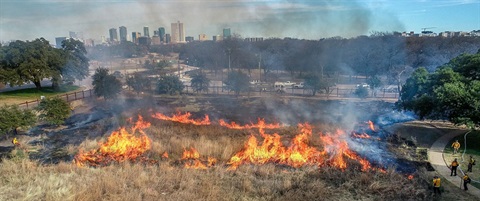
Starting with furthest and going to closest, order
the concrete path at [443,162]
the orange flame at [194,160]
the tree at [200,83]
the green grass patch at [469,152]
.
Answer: the tree at [200,83]
the orange flame at [194,160]
the green grass patch at [469,152]
the concrete path at [443,162]

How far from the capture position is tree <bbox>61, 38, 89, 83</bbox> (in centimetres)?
3931

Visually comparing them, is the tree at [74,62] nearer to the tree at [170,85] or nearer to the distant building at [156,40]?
the tree at [170,85]

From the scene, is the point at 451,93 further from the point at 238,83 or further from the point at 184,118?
the point at 238,83

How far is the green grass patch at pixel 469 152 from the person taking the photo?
53.9 ft

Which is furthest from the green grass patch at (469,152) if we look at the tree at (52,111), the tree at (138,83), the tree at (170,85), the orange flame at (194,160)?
the tree at (138,83)

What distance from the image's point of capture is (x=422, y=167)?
1694 cm

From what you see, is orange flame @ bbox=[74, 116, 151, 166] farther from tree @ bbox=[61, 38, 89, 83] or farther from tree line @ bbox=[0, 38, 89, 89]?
tree @ bbox=[61, 38, 89, 83]

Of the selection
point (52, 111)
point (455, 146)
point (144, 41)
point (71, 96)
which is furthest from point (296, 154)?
point (144, 41)

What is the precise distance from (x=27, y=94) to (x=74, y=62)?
20.6 feet

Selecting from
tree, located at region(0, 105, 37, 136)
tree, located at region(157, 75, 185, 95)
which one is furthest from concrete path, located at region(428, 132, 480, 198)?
tree, located at region(157, 75, 185, 95)

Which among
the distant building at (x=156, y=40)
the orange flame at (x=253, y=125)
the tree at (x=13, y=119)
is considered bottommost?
the orange flame at (x=253, y=125)

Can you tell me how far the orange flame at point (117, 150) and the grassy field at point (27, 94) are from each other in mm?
20700

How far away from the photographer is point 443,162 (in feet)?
58.3

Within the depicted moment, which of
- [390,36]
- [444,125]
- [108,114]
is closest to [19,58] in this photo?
[108,114]
